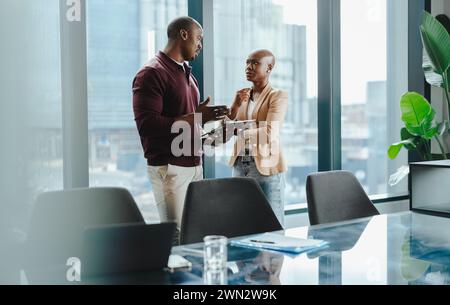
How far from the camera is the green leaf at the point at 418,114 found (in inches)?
162

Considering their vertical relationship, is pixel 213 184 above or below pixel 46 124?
below

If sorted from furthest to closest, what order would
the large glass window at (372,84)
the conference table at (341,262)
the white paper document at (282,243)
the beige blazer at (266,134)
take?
the large glass window at (372,84)
the beige blazer at (266,134)
the white paper document at (282,243)
the conference table at (341,262)

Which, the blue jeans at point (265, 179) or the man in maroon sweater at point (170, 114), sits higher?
the man in maroon sweater at point (170, 114)

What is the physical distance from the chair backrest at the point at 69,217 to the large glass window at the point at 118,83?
1.19 meters

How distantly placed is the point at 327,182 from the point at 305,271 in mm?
1193

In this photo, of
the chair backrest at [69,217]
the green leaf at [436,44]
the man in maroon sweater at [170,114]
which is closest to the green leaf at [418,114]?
the green leaf at [436,44]

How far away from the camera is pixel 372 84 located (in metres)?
4.89

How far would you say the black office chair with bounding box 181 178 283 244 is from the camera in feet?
7.07

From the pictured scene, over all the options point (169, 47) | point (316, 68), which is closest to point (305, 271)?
point (169, 47)

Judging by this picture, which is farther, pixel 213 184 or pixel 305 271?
pixel 213 184

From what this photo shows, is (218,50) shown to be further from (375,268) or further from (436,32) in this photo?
(375,268)

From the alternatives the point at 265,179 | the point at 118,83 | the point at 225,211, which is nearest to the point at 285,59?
the point at 265,179

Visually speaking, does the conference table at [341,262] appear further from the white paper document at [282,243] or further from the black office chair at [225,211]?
the black office chair at [225,211]

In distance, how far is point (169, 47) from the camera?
2.91 metres
